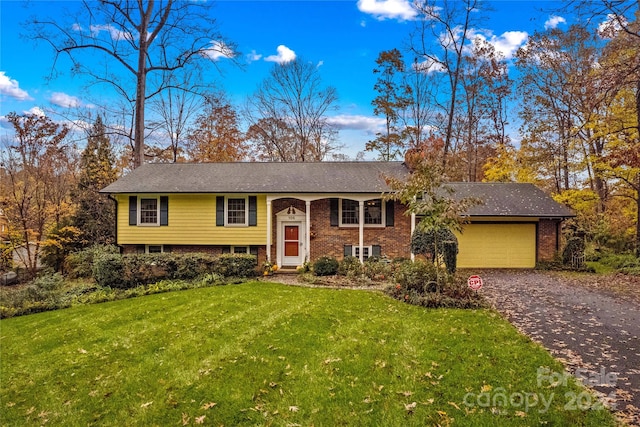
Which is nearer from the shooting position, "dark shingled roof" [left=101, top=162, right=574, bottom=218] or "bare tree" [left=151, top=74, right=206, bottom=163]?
"dark shingled roof" [left=101, top=162, right=574, bottom=218]

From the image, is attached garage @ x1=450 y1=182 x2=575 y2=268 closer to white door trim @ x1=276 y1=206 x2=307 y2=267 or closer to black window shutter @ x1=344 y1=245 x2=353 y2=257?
black window shutter @ x1=344 y1=245 x2=353 y2=257

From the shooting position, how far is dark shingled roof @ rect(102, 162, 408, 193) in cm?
1429

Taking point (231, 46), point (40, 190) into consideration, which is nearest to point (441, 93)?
point (231, 46)

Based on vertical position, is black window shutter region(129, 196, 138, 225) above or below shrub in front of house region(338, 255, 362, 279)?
above

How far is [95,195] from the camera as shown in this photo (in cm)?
1747

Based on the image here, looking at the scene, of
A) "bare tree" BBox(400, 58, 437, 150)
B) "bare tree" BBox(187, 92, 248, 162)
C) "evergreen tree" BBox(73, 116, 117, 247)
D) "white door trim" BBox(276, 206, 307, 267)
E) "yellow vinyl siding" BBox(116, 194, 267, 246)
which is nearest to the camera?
"yellow vinyl siding" BBox(116, 194, 267, 246)

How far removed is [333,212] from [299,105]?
12.9 m

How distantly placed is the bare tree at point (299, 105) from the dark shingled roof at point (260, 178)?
30.0 feet

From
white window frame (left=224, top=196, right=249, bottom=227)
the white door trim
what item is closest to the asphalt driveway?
the white door trim

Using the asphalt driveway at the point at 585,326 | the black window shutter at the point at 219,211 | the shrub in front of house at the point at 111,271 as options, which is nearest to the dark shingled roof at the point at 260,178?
the black window shutter at the point at 219,211

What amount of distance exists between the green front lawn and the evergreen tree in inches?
372

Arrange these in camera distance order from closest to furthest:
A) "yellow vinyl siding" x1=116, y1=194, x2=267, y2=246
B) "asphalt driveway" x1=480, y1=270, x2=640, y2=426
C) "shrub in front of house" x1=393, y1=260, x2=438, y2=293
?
"asphalt driveway" x1=480, y1=270, x2=640, y2=426 < "shrub in front of house" x1=393, y1=260, x2=438, y2=293 < "yellow vinyl siding" x1=116, y1=194, x2=267, y2=246

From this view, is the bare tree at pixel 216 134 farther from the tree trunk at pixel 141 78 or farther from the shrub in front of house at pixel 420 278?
the shrub in front of house at pixel 420 278

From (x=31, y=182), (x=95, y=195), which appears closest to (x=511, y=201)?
(x=95, y=195)
